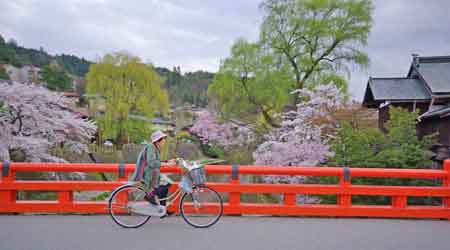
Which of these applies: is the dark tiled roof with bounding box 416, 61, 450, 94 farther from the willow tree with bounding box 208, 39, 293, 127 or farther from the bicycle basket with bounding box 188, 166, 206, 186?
the bicycle basket with bounding box 188, 166, 206, 186


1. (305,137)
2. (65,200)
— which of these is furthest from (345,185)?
(305,137)

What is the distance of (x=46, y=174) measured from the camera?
546 inches

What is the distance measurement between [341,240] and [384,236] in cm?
74

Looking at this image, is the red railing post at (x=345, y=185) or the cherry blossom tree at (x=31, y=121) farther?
the cherry blossom tree at (x=31, y=121)

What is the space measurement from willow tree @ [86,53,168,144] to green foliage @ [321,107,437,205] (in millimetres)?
15360

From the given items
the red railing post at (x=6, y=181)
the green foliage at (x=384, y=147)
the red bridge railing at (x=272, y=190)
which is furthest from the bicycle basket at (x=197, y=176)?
the green foliage at (x=384, y=147)

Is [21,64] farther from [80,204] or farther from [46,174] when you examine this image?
[80,204]

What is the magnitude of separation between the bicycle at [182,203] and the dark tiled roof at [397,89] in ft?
46.0

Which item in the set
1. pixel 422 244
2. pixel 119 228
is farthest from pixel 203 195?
pixel 422 244

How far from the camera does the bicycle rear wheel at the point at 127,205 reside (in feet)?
17.2

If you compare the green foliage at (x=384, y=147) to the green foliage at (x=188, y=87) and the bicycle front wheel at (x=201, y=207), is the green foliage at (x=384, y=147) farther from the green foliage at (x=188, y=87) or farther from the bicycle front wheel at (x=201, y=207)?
the green foliage at (x=188, y=87)

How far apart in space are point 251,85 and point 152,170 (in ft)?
39.3

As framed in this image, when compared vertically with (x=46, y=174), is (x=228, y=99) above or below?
above

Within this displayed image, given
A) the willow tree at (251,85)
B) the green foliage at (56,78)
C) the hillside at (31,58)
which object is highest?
the hillside at (31,58)
